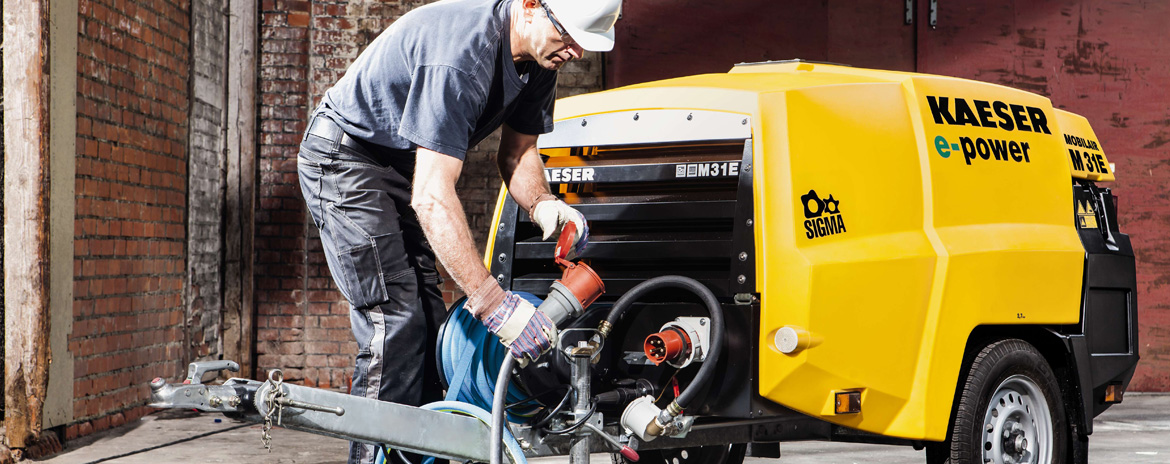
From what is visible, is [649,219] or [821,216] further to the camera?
[649,219]

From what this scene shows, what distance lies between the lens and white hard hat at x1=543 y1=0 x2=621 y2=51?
11.2 feet

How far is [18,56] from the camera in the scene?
19.4 feet

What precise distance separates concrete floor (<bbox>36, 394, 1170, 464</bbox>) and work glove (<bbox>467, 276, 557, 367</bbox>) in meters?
3.11

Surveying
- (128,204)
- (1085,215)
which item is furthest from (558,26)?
(128,204)

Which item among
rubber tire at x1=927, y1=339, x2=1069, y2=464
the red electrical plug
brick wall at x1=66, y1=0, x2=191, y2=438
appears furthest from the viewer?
brick wall at x1=66, y1=0, x2=191, y2=438

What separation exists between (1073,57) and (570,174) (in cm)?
691

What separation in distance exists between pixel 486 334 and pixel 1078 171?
10.00 feet

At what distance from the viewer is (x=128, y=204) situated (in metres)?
7.08

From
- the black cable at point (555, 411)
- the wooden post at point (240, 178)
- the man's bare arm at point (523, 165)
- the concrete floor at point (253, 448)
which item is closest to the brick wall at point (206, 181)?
the wooden post at point (240, 178)

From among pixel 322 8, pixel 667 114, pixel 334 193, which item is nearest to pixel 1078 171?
pixel 667 114

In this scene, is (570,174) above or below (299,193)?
below

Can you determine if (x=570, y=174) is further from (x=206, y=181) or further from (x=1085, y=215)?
(x=206, y=181)

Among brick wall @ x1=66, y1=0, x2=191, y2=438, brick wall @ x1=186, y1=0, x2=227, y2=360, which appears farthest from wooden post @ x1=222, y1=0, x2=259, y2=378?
brick wall @ x1=66, y1=0, x2=191, y2=438

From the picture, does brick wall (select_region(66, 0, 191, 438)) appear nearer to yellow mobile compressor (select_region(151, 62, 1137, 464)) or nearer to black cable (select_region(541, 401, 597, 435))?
yellow mobile compressor (select_region(151, 62, 1137, 464))
